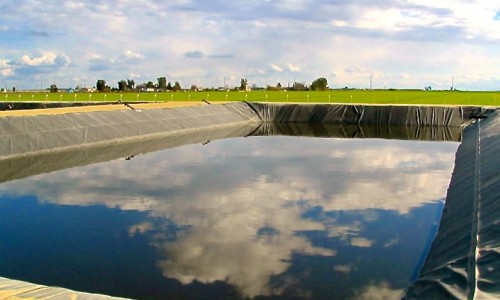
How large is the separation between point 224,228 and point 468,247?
436 cm

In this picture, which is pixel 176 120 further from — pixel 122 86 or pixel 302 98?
pixel 122 86

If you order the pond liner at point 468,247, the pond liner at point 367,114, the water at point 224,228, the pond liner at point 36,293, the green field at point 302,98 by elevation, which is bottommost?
the water at point 224,228

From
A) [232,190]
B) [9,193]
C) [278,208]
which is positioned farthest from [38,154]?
[278,208]

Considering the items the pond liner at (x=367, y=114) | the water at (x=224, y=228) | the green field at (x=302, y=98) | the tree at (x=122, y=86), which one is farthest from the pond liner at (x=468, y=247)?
the tree at (x=122, y=86)

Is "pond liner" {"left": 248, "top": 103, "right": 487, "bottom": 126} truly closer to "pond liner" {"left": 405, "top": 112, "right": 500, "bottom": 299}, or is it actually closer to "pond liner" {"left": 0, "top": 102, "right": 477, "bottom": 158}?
"pond liner" {"left": 0, "top": 102, "right": 477, "bottom": 158}

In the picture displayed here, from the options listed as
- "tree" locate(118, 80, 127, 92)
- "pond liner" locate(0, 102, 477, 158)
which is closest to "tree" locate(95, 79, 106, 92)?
"tree" locate(118, 80, 127, 92)

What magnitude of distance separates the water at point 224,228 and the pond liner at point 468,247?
59 centimetres

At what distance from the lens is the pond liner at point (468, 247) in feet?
16.1

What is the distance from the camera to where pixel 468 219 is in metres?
7.41

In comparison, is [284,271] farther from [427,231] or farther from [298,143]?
[298,143]

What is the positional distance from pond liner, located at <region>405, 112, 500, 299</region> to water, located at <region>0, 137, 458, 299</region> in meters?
0.59

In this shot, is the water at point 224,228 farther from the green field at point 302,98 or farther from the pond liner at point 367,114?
the green field at point 302,98

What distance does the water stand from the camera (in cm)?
689

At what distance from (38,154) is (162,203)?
950 cm
